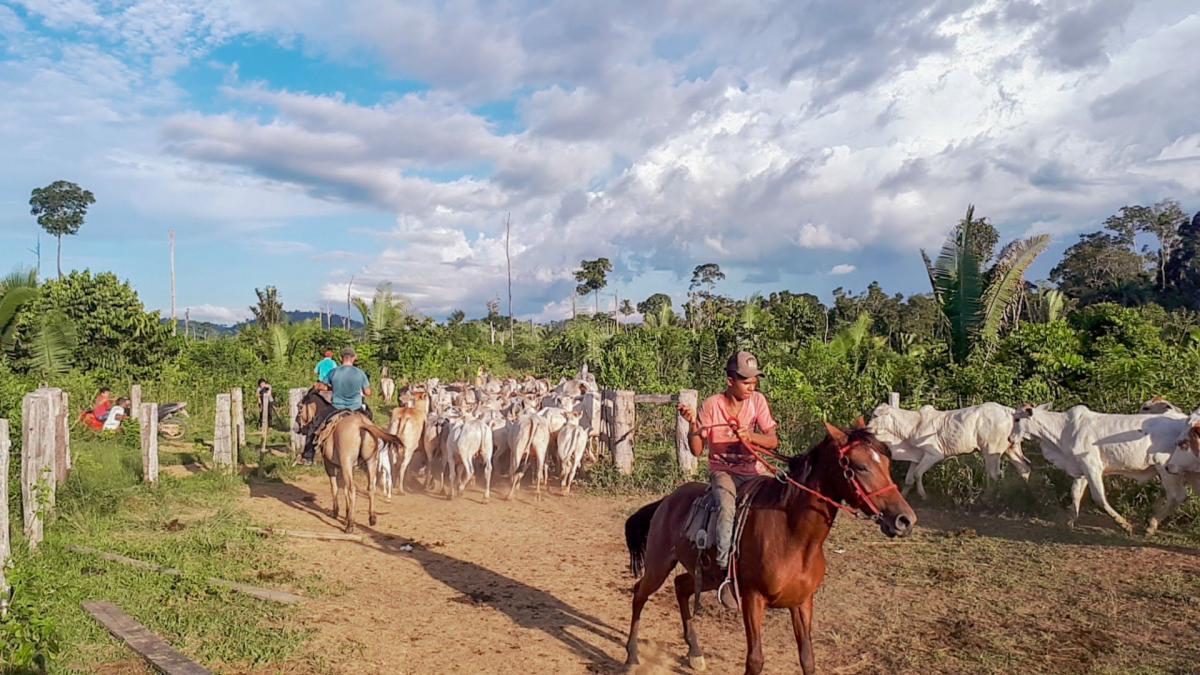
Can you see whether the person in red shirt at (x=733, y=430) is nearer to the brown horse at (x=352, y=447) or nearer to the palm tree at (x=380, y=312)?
the brown horse at (x=352, y=447)

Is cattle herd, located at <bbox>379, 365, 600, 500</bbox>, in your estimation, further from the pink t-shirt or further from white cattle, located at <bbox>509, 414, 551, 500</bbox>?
the pink t-shirt

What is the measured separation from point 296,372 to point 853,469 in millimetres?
22334

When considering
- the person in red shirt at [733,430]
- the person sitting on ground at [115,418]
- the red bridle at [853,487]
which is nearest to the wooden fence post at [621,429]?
the person in red shirt at [733,430]

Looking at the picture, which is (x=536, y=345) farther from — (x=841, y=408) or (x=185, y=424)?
(x=841, y=408)

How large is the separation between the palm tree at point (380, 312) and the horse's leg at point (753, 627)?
2647 cm

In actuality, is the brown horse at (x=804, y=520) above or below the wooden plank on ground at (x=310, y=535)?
above

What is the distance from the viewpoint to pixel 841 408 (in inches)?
547

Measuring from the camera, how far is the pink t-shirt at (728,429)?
5.66 metres

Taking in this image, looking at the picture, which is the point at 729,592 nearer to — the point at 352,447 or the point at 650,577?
the point at 650,577

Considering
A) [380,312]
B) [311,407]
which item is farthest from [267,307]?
[311,407]

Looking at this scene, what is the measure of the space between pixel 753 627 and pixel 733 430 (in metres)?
1.25

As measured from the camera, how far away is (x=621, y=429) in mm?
13648

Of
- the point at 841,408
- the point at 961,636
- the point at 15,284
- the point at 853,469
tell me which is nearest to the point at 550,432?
the point at 841,408

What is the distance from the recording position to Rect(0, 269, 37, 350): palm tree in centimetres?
1641
